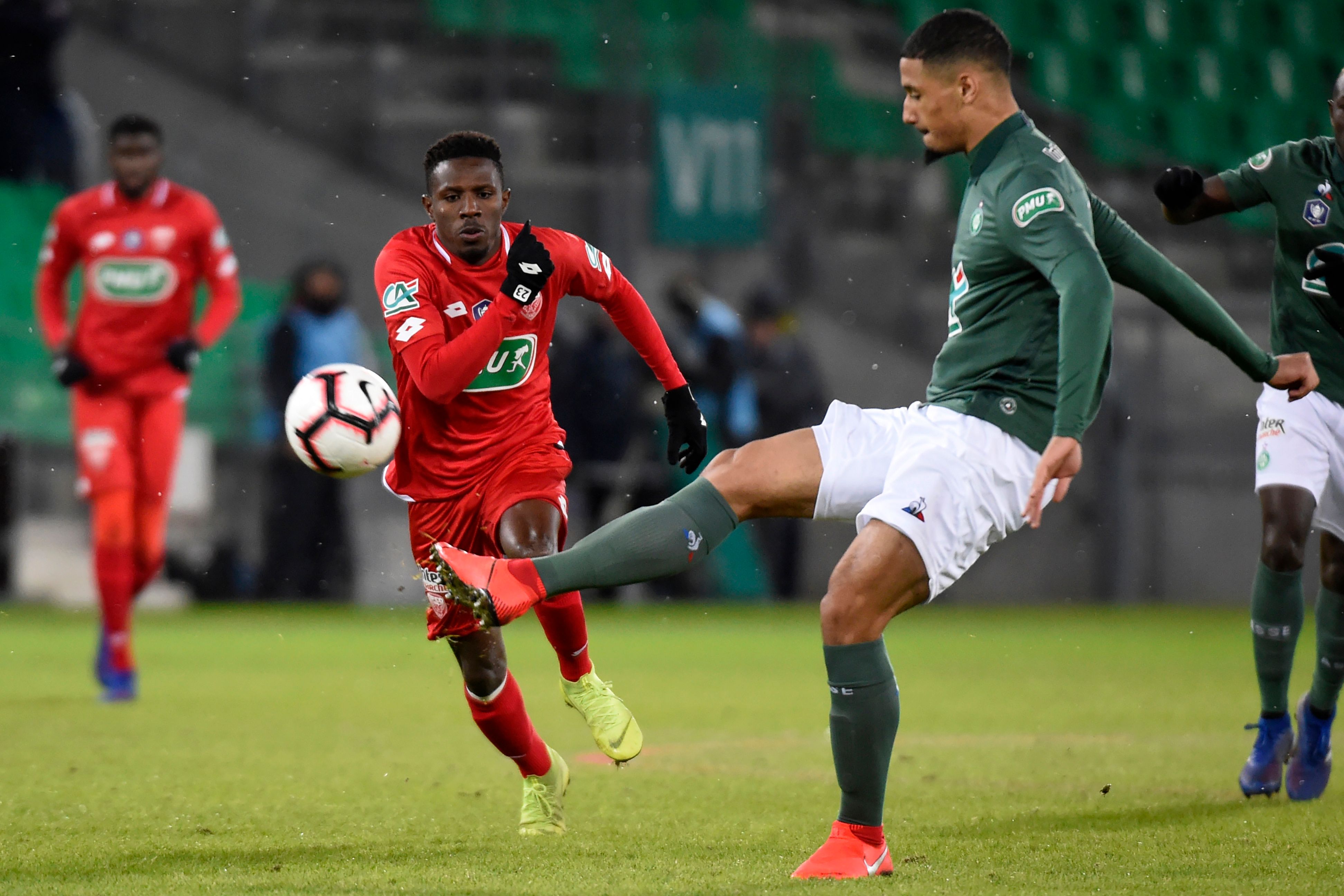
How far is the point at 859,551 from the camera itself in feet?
12.4

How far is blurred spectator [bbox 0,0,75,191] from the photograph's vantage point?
1285cm

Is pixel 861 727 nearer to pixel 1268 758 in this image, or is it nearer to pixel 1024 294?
Result: pixel 1024 294

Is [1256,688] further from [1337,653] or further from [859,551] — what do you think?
[859,551]

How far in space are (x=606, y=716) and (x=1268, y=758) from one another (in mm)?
2042

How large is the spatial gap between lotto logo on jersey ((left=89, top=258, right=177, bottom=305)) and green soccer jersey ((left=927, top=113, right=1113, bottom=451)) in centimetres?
503

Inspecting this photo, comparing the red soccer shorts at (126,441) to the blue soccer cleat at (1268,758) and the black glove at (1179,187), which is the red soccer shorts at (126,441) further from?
the blue soccer cleat at (1268,758)

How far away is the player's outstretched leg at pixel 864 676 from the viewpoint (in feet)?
12.4

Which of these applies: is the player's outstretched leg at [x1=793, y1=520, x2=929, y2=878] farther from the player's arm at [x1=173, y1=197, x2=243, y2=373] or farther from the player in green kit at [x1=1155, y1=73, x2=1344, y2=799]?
the player's arm at [x1=173, y1=197, x2=243, y2=373]

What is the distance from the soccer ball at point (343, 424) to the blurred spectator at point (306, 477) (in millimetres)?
7398

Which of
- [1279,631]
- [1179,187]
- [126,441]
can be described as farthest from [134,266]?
[1279,631]

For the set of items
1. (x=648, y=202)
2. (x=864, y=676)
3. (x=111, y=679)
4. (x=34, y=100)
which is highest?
(x=34, y=100)

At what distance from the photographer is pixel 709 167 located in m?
14.7

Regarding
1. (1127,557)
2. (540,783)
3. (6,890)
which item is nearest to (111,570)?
(540,783)

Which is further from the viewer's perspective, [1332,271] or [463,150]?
[1332,271]
